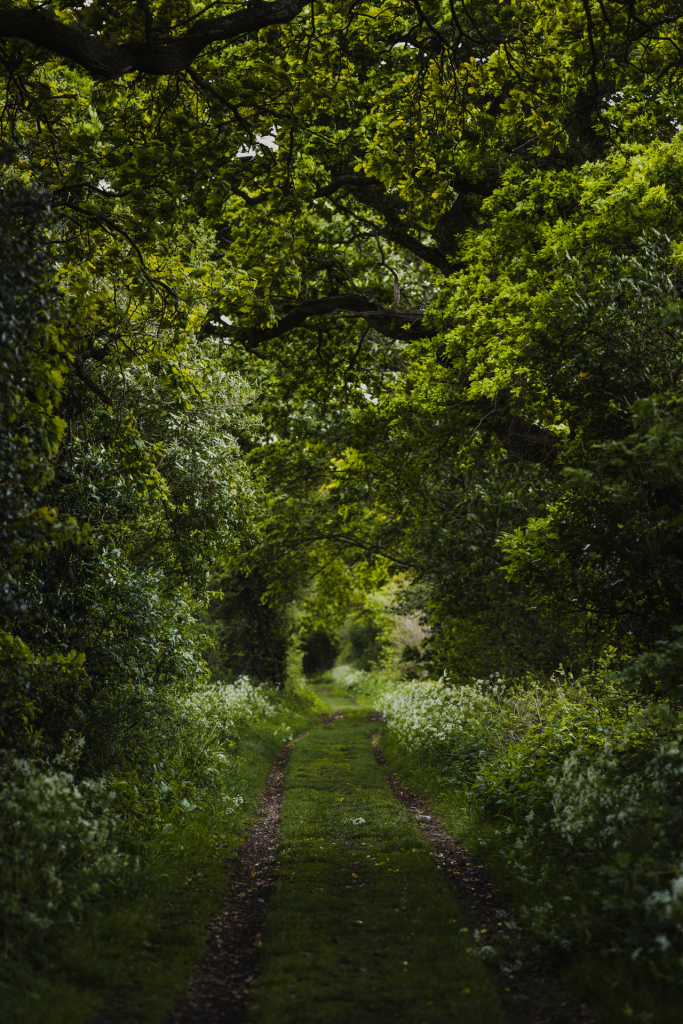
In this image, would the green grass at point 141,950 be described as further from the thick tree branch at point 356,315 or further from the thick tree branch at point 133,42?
the thick tree branch at point 356,315

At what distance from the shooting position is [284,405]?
1554 centimetres

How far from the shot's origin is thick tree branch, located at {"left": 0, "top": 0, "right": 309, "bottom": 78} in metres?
5.66

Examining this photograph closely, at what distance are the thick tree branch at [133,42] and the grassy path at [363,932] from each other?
765cm

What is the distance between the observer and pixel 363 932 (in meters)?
6.03

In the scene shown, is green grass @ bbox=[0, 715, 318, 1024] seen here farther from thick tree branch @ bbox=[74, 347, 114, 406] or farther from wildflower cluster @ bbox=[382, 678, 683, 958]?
thick tree branch @ bbox=[74, 347, 114, 406]

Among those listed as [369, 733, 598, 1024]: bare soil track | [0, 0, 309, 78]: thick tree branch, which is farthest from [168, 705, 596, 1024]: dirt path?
[0, 0, 309, 78]: thick tree branch

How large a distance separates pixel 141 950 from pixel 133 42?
7.89 metres

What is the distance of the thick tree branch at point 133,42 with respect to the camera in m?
5.66

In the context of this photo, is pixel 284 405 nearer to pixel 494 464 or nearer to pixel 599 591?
pixel 494 464

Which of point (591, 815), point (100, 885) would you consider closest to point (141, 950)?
point (100, 885)

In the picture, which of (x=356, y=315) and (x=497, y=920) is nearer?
(x=497, y=920)

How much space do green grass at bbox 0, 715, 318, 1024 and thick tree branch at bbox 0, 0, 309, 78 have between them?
7.09 meters

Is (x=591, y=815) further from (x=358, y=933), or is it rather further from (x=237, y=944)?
(x=237, y=944)

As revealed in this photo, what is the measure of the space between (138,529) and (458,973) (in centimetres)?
746
